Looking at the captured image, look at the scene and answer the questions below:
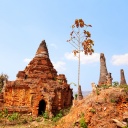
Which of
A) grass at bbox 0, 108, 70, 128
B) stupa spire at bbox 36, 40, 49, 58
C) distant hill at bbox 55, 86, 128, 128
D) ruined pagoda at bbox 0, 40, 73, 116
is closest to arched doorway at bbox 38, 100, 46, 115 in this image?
ruined pagoda at bbox 0, 40, 73, 116

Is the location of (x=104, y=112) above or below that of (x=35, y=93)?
below

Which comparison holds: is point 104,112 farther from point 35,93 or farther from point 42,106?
point 42,106

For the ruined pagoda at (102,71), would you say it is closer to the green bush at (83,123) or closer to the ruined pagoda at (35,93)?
the ruined pagoda at (35,93)

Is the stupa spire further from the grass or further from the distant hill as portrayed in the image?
the distant hill

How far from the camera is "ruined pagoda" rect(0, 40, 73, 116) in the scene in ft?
86.7

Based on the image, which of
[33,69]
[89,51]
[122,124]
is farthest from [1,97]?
[122,124]

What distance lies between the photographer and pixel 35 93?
88.2ft

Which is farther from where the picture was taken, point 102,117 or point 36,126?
point 36,126

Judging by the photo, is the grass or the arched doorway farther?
the arched doorway

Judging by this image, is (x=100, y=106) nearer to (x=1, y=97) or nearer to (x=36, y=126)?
(x=36, y=126)

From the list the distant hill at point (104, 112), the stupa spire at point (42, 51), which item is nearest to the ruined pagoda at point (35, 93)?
the stupa spire at point (42, 51)

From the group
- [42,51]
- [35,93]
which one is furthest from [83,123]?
[42,51]

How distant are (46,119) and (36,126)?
249 cm

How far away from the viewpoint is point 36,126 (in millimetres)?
22938
